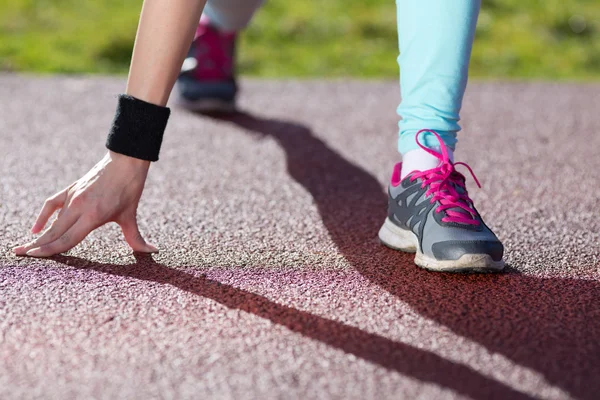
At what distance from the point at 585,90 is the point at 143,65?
286 centimetres

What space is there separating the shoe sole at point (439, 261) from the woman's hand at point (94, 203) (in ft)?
1.82

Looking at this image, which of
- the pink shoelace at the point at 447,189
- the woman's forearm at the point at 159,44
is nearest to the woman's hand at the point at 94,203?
the woman's forearm at the point at 159,44

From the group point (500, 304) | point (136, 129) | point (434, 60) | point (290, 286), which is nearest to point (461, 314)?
point (500, 304)

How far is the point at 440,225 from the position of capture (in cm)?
154

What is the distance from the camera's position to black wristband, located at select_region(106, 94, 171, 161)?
4.89ft

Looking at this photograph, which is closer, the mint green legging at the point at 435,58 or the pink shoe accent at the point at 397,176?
the mint green legging at the point at 435,58

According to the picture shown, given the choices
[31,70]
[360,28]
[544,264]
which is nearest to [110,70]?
[31,70]

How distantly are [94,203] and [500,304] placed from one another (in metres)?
0.77

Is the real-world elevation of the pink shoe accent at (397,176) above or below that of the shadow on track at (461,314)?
above

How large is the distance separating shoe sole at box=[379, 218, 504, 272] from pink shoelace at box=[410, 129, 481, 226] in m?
0.08

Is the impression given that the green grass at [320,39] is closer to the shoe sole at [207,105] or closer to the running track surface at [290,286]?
the shoe sole at [207,105]

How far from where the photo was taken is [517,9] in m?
6.02

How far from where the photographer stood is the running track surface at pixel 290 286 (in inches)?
43.4

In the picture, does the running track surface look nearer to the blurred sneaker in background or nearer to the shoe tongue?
the shoe tongue
